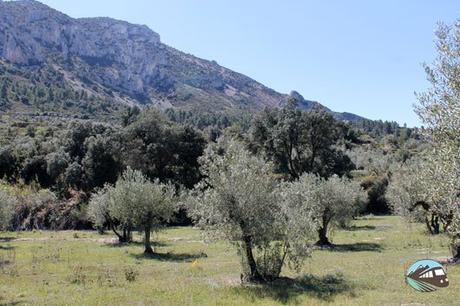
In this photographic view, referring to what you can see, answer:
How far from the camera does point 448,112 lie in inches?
711

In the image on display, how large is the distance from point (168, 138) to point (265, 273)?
217ft

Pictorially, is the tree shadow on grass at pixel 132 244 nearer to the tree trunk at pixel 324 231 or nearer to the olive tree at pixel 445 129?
the tree trunk at pixel 324 231

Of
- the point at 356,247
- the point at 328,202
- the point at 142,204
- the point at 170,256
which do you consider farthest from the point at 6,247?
the point at 356,247

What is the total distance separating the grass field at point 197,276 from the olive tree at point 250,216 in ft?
5.83

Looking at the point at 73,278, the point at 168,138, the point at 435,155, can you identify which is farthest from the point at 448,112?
the point at 168,138

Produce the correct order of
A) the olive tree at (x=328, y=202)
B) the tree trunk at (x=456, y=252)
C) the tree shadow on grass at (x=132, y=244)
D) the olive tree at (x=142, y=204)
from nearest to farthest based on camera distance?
1. the tree trunk at (x=456, y=252)
2. the olive tree at (x=142, y=204)
3. the olive tree at (x=328, y=202)
4. the tree shadow on grass at (x=132, y=244)

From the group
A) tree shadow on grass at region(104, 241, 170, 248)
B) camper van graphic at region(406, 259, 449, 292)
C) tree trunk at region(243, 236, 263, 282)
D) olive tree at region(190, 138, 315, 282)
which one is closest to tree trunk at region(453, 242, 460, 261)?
camper van graphic at region(406, 259, 449, 292)

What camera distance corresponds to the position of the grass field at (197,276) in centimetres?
2253

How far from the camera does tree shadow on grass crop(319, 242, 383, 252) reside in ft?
137

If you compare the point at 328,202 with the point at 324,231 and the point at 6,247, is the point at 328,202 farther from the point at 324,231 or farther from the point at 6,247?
the point at 6,247

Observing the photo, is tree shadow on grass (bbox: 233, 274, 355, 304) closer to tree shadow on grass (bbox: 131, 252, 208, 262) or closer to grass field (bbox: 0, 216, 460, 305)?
grass field (bbox: 0, 216, 460, 305)

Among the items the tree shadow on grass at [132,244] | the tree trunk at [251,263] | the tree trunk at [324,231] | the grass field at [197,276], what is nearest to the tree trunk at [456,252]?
the grass field at [197,276]

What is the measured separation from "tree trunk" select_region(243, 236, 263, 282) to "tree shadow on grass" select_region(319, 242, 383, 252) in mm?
17522

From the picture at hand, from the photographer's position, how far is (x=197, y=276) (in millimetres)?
29312
